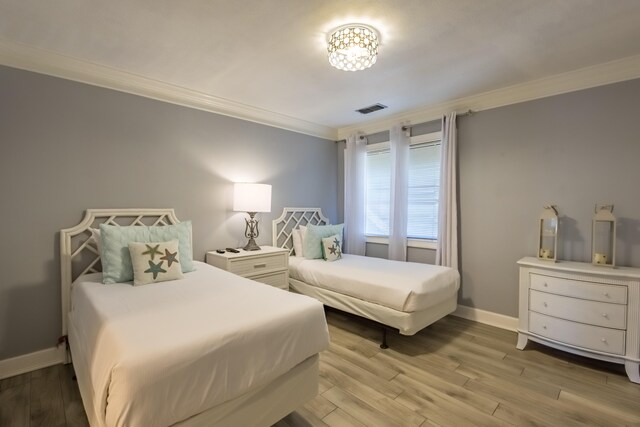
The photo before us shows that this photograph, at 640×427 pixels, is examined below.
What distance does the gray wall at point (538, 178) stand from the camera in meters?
2.43

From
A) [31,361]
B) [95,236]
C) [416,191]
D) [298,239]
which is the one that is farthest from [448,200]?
[31,361]

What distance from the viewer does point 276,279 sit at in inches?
127

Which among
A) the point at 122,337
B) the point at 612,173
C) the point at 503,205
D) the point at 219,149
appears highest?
the point at 219,149

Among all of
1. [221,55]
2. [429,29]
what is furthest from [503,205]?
[221,55]

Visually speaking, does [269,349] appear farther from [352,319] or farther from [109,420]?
[352,319]

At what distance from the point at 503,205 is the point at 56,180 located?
4.06m

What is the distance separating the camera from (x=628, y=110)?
2.41m

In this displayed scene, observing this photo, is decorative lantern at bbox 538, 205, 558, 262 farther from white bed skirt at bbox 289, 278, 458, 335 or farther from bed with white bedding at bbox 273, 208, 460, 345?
white bed skirt at bbox 289, 278, 458, 335

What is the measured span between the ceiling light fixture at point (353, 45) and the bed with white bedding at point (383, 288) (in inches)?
71.0

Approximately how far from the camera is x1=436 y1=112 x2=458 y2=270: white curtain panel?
3260mm

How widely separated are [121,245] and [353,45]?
7.19 ft

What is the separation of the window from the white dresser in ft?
3.89

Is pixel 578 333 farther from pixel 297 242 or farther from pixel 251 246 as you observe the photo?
pixel 251 246

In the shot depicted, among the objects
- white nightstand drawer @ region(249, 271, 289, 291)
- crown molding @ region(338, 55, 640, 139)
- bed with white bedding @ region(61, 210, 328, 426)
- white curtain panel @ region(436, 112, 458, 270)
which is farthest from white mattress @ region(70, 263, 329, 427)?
crown molding @ region(338, 55, 640, 139)
